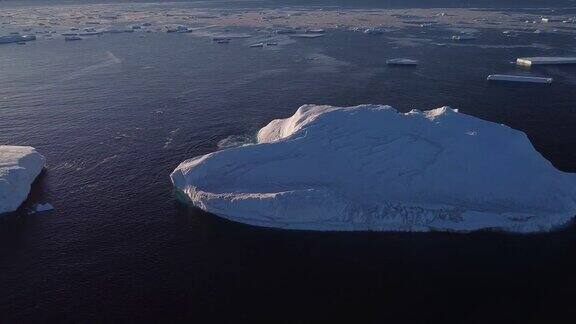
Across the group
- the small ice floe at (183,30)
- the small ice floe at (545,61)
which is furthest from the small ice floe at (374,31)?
the small ice floe at (183,30)

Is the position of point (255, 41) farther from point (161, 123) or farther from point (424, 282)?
point (424, 282)

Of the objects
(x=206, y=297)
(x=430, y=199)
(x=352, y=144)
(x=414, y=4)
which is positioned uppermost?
(x=414, y=4)

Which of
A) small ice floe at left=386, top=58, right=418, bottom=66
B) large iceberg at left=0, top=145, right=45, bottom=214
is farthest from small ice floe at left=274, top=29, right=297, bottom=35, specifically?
large iceberg at left=0, top=145, right=45, bottom=214

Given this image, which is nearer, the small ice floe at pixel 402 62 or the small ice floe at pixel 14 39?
the small ice floe at pixel 402 62

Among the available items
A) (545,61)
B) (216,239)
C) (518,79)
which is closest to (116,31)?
(518,79)

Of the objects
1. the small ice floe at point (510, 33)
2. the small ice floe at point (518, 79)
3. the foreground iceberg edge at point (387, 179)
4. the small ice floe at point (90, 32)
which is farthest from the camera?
the small ice floe at point (90, 32)

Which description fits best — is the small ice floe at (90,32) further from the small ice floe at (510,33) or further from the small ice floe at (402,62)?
the small ice floe at (510,33)

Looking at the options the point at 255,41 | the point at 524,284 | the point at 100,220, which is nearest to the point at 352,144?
the point at 524,284
